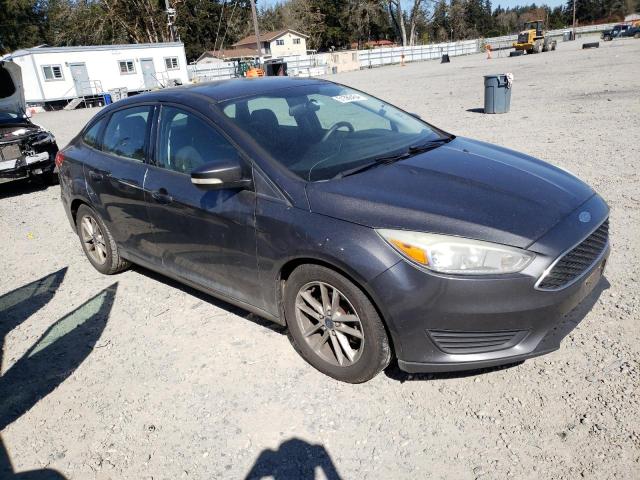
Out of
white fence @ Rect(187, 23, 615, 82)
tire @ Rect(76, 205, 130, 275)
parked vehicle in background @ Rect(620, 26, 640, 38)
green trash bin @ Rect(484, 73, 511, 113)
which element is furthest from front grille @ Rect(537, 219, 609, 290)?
parked vehicle in background @ Rect(620, 26, 640, 38)

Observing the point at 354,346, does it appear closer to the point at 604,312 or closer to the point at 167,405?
the point at 167,405

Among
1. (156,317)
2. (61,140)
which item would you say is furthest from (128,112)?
(61,140)

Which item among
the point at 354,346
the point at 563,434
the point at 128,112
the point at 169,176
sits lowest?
the point at 563,434

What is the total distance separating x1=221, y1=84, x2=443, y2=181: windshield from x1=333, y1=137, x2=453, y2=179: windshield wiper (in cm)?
4

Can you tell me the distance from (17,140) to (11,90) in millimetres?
1381

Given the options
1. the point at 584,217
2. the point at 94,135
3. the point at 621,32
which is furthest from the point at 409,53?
the point at 584,217

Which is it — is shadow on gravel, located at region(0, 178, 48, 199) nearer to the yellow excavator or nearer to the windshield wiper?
the windshield wiper

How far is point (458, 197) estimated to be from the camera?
2.90m

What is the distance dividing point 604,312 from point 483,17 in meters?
115

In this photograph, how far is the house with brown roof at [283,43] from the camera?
82750 millimetres

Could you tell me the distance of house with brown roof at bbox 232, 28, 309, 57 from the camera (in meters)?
82.8

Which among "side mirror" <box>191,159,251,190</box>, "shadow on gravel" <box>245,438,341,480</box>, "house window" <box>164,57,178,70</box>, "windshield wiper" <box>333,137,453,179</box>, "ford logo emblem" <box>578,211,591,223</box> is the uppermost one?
"house window" <box>164,57,178,70</box>

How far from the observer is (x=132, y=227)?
4.32 m

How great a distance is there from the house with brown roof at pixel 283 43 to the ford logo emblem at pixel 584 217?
8459 cm
